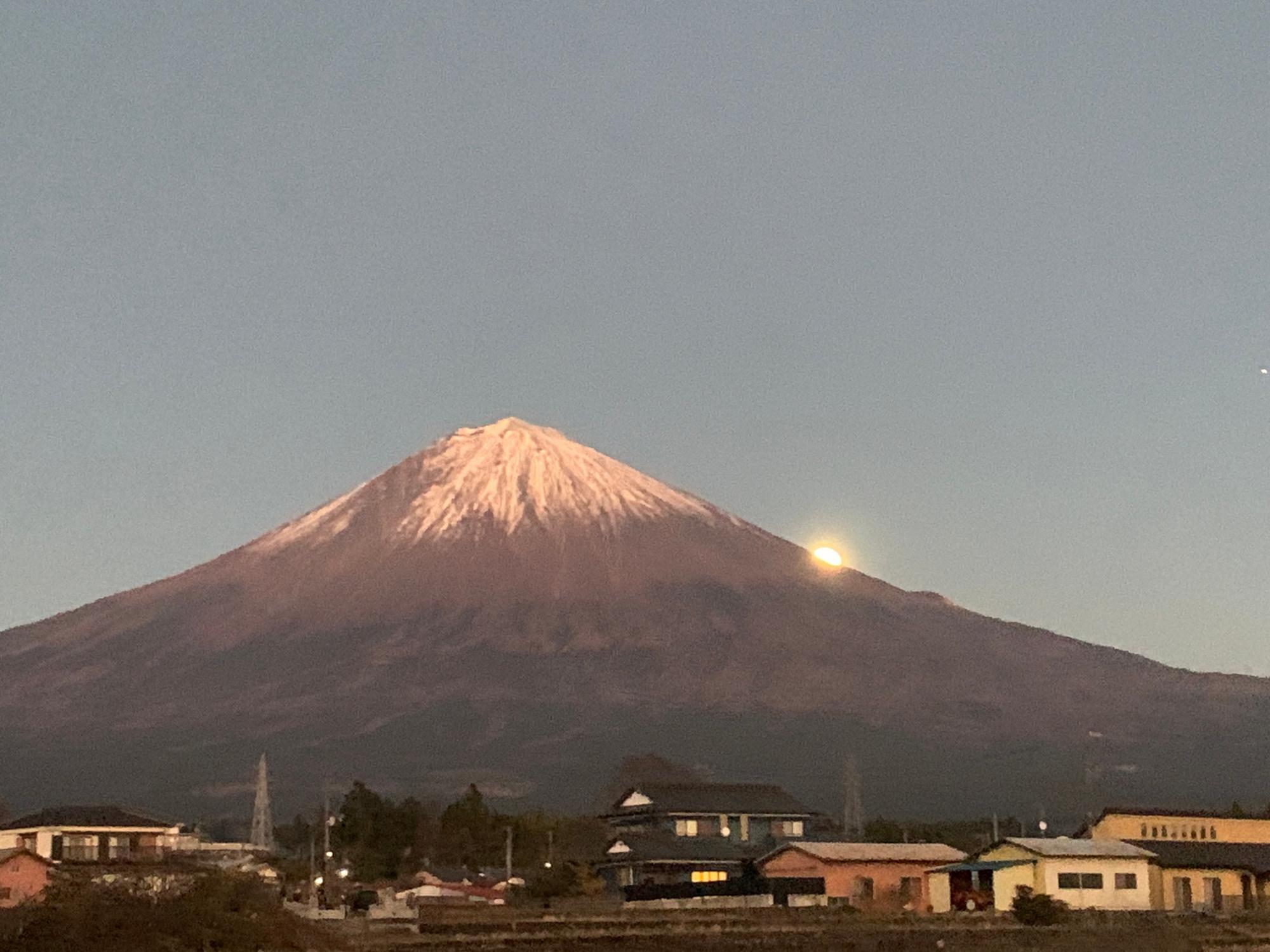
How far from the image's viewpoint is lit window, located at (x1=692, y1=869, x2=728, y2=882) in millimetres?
71812

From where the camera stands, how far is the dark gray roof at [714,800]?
284 ft

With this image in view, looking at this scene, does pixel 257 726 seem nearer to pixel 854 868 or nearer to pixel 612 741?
pixel 612 741

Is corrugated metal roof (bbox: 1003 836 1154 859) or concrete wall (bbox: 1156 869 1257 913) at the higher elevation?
corrugated metal roof (bbox: 1003 836 1154 859)

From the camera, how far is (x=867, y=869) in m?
62.5

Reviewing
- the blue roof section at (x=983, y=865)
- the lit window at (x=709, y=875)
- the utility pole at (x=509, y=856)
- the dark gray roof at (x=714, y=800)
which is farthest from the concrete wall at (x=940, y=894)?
the dark gray roof at (x=714, y=800)

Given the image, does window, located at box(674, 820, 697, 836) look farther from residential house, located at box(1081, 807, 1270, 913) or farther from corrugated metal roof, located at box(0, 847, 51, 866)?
corrugated metal roof, located at box(0, 847, 51, 866)

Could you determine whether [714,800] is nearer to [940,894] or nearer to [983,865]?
[940,894]

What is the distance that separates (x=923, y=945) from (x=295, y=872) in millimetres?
40375

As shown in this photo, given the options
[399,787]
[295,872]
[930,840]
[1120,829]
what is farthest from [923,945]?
[399,787]

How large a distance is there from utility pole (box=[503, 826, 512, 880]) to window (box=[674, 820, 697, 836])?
7.20 meters

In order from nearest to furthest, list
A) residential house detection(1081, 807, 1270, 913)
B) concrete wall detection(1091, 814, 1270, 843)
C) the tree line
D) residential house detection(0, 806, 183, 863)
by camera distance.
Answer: residential house detection(1081, 807, 1270, 913) < residential house detection(0, 806, 183, 863) < concrete wall detection(1091, 814, 1270, 843) < the tree line

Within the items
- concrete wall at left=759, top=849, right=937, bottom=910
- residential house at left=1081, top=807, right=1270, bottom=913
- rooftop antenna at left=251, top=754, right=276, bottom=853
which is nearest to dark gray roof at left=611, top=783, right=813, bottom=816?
rooftop antenna at left=251, top=754, right=276, bottom=853

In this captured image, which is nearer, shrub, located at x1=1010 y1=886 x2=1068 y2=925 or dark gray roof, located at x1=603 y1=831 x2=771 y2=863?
shrub, located at x1=1010 y1=886 x2=1068 y2=925

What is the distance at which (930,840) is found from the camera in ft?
311
